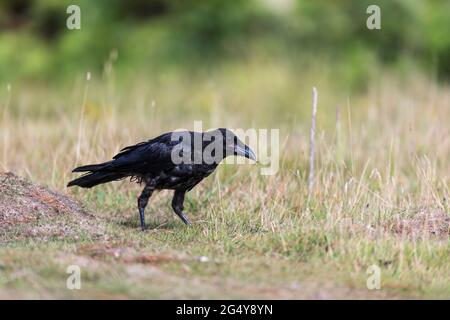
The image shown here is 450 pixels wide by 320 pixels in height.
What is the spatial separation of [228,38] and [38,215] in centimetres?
1095

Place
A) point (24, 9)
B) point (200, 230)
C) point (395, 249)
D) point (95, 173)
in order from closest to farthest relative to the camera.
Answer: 1. point (395, 249)
2. point (200, 230)
3. point (95, 173)
4. point (24, 9)

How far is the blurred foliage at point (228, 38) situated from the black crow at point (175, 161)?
8.75 m

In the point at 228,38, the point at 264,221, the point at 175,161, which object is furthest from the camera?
the point at 228,38

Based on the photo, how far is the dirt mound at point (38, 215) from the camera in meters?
6.96

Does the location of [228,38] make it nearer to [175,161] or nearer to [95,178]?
[95,178]

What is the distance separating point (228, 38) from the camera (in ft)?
58.1

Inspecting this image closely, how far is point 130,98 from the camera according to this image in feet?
50.6

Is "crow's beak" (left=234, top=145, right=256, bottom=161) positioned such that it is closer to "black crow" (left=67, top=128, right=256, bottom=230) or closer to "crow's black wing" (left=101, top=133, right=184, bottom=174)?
"black crow" (left=67, top=128, right=256, bottom=230)

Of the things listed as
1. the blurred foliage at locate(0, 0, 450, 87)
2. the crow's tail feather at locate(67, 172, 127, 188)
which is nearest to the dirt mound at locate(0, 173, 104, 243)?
the crow's tail feather at locate(67, 172, 127, 188)

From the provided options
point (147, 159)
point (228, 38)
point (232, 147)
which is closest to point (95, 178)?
point (147, 159)

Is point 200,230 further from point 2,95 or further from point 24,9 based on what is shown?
point 24,9

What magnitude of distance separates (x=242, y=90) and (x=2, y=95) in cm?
427
